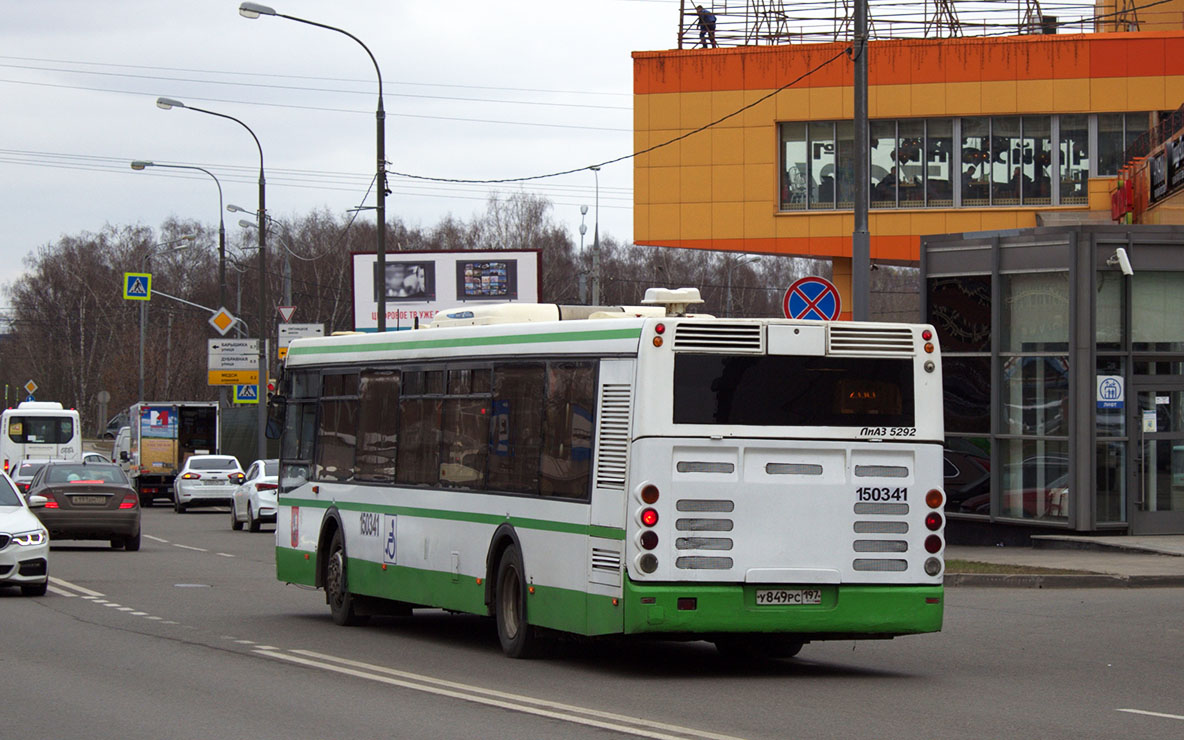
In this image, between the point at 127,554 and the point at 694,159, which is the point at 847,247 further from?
the point at 127,554

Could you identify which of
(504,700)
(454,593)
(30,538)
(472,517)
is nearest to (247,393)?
(30,538)

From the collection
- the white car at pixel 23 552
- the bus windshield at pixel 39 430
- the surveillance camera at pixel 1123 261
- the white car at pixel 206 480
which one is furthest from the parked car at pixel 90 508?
the bus windshield at pixel 39 430

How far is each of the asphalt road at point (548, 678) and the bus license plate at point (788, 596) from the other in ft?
1.84

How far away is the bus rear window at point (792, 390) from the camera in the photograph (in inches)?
461

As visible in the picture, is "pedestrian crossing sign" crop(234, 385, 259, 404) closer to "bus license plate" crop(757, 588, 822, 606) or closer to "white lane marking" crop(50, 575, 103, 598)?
"white lane marking" crop(50, 575, 103, 598)

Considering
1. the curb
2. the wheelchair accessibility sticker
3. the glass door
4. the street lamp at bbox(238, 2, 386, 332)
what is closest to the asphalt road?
the wheelchair accessibility sticker

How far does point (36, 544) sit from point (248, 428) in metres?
49.8

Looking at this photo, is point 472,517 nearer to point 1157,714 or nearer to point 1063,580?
point 1157,714

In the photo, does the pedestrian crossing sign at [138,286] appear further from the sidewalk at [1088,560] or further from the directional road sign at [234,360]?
the sidewalk at [1088,560]

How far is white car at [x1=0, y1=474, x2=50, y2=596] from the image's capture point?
60.7 feet

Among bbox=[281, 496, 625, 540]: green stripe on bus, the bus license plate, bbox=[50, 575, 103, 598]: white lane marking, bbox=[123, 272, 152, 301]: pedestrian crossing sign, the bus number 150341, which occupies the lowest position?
A: bbox=[50, 575, 103, 598]: white lane marking

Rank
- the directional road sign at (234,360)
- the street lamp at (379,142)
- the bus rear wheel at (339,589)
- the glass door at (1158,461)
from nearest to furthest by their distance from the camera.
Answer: the bus rear wheel at (339,589) < the glass door at (1158,461) < the street lamp at (379,142) < the directional road sign at (234,360)

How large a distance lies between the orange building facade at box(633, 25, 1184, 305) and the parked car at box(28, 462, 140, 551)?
774 inches

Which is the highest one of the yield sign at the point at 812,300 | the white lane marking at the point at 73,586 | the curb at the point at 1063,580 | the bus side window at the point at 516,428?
the yield sign at the point at 812,300
